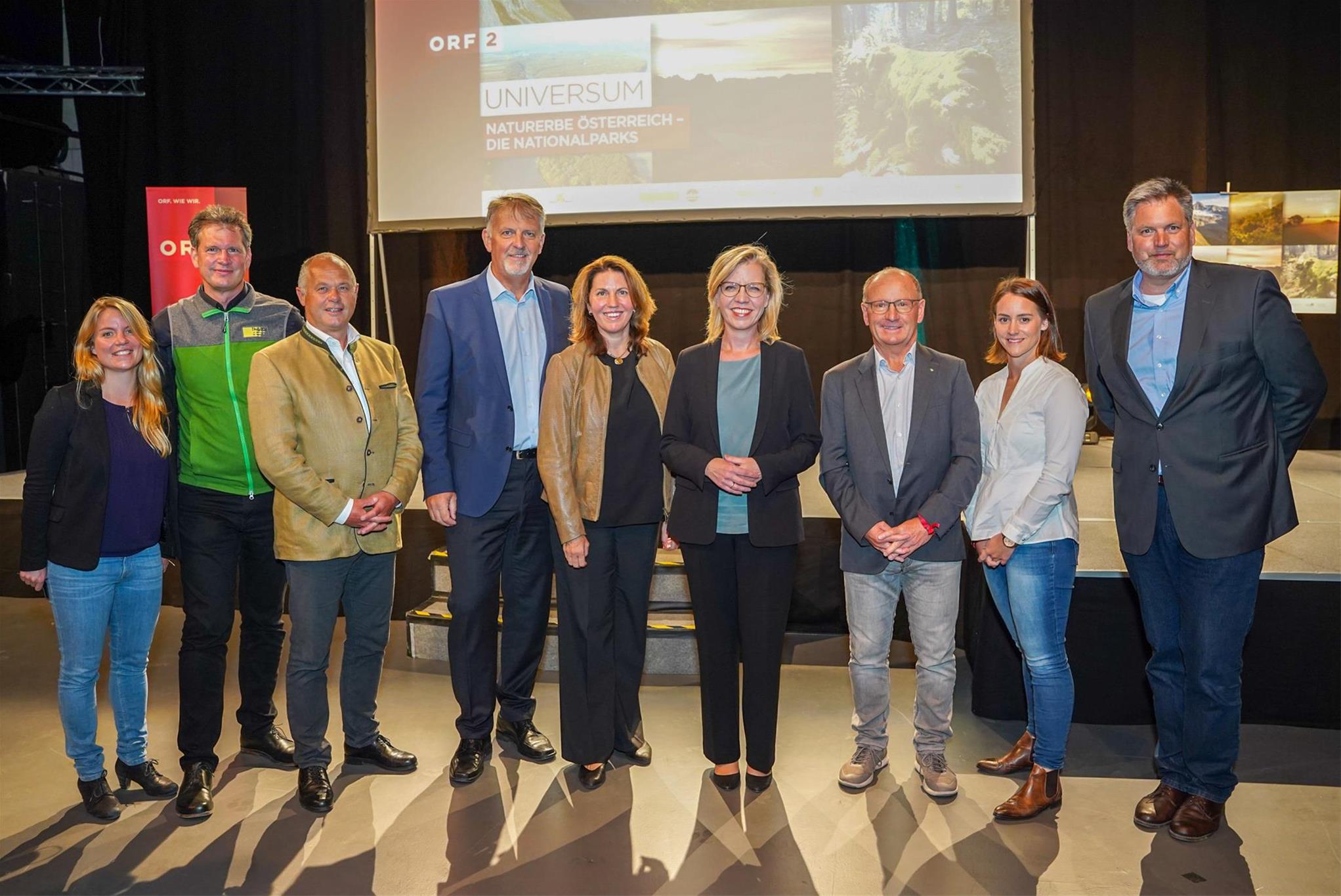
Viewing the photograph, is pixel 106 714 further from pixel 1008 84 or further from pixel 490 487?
pixel 1008 84

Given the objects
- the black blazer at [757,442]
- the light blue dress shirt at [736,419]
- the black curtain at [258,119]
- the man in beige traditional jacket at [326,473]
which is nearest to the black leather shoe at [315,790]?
the man in beige traditional jacket at [326,473]

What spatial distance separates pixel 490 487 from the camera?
3006 millimetres

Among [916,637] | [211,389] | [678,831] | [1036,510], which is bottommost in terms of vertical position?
[678,831]

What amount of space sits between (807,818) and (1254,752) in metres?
1.55

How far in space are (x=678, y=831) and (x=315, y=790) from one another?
106cm

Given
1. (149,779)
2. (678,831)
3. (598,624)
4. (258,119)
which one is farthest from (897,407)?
(258,119)

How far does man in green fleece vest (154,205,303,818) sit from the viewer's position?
291cm

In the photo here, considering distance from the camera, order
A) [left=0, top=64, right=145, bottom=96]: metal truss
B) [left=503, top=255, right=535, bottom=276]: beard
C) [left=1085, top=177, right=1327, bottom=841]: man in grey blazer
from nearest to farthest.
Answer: [left=1085, top=177, right=1327, bottom=841]: man in grey blazer, [left=503, top=255, right=535, bottom=276]: beard, [left=0, top=64, right=145, bottom=96]: metal truss

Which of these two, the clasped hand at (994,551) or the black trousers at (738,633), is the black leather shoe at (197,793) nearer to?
the black trousers at (738,633)

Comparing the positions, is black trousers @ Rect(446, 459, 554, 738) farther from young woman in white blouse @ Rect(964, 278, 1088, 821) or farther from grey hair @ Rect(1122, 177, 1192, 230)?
grey hair @ Rect(1122, 177, 1192, 230)

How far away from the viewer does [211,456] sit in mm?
2910

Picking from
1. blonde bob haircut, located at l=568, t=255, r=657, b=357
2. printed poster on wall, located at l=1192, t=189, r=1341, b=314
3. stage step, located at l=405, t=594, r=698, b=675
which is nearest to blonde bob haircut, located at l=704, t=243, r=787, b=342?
blonde bob haircut, located at l=568, t=255, r=657, b=357

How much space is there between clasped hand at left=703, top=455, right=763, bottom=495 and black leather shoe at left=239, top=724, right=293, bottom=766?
1690 millimetres

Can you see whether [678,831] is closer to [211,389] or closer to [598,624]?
[598,624]
